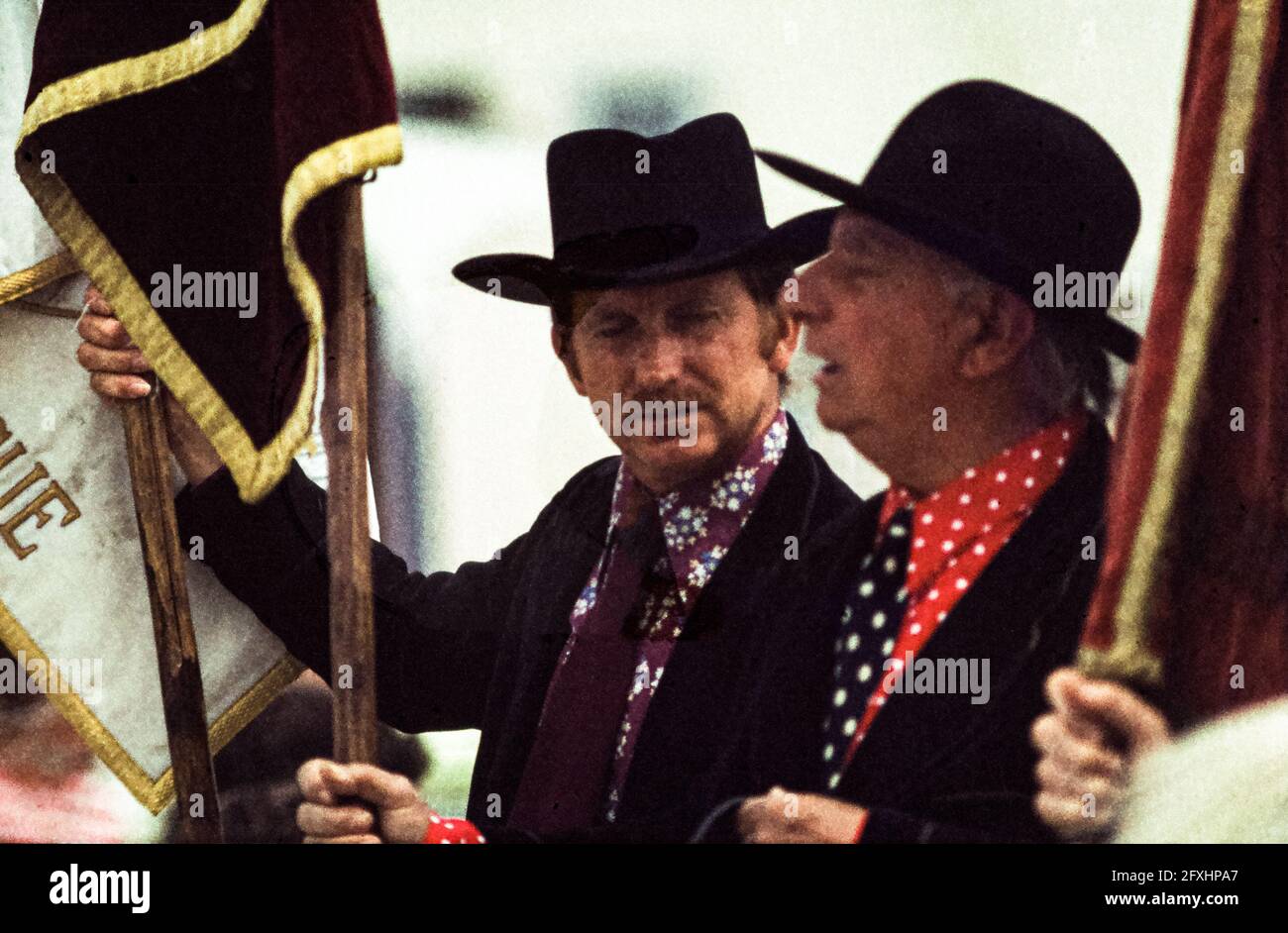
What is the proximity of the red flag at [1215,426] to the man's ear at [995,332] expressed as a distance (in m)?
0.22

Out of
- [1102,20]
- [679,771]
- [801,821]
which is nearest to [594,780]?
[679,771]

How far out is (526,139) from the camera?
400 cm

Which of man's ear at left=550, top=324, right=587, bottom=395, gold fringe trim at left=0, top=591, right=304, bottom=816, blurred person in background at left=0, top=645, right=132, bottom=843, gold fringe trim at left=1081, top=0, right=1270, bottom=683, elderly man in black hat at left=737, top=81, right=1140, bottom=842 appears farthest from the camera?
blurred person in background at left=0, top=645, right=132, bottom=843

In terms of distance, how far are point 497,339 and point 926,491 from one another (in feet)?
3.07

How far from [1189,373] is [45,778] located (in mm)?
2542

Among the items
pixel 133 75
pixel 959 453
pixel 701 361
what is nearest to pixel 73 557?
pixel 133 75

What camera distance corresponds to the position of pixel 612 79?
12.9ft

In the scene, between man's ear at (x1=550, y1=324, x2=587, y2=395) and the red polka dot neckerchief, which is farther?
man's ear at (x1=550, y1=324, x2=587, y2=395)

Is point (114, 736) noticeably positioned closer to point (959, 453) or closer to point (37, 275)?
point (37, 275)

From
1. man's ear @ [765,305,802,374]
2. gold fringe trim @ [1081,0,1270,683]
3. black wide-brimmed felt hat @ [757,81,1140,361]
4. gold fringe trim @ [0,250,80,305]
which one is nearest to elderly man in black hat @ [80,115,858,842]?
man's ear @ [765,305,802,374]

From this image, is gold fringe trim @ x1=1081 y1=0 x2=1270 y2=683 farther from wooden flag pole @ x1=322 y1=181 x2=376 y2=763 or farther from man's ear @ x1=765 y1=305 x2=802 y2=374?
wooden flag pole @ x1=322 y1=181 x2=376 y2=763

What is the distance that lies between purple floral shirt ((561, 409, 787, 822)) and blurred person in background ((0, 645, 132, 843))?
1204mm

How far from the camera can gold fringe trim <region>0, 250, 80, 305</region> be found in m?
4.17

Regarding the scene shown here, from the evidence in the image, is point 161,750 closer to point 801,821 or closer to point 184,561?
point 184,561
